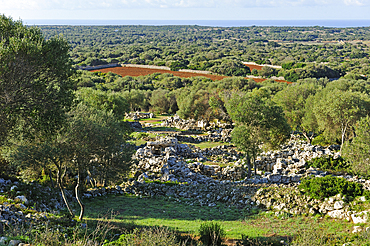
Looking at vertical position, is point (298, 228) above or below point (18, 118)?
below

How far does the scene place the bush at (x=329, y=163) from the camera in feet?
82.3

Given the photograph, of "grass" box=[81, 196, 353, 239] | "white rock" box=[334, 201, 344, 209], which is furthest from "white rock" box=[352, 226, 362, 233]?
"white rock" box=[334, 201, 344, 209]

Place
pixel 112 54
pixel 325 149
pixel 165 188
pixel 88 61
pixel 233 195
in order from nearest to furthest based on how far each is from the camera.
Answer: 1. pixel 233 195
2. pixel 165 188
3. pixel 325 149
4. pixel 88 61
5. pixel 112 54

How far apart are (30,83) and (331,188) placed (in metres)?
18.5

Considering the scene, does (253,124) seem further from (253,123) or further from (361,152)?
(361,152)

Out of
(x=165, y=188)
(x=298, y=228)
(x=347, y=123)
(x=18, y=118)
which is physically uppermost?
(x=18, y=118)

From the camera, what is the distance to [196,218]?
56.4 feet

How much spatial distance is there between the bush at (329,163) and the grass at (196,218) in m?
10.5

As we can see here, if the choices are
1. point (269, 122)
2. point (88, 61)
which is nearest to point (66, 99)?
point (269, 122)

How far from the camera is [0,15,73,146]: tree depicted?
13.1 m

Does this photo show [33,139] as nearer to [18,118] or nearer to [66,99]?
[18,118]

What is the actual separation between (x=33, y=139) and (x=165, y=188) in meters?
11.7

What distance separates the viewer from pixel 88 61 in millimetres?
136875

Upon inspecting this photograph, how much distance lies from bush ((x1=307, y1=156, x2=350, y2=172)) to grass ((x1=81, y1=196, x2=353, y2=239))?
10.5 m
